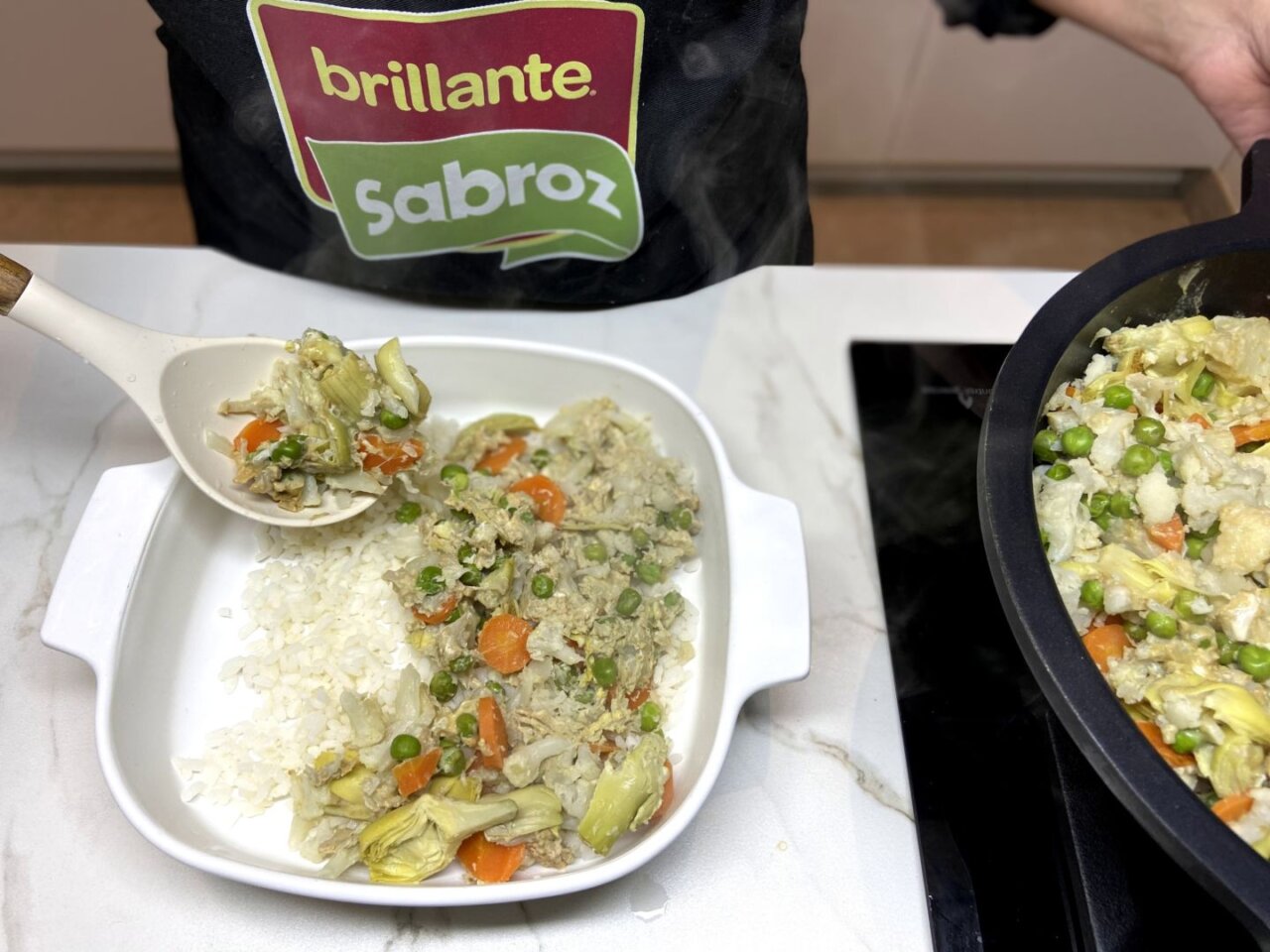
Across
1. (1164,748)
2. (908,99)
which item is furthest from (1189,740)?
(908,99)

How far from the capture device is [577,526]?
1.67 m

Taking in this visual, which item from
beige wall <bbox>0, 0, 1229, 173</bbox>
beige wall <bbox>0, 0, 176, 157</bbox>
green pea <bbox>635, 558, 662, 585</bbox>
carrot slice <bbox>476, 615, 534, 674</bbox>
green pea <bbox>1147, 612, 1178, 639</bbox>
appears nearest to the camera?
green pea <bbox>1147, 612, 1178, 639</bbox>

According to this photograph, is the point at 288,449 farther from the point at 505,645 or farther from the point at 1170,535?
the point at 1170,535

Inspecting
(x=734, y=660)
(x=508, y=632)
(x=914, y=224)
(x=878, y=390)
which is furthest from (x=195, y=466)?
(x=914, y=224)

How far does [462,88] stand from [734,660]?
1.02m

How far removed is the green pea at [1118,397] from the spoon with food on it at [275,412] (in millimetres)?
1080

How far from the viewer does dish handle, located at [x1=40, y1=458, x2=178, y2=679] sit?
4.56ft

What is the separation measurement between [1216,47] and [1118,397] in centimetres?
84

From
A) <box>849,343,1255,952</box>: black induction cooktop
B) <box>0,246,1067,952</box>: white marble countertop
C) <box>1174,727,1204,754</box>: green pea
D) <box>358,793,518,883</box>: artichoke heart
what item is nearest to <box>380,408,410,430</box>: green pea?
<box>0,246,1067,952</box>: white marble countertop

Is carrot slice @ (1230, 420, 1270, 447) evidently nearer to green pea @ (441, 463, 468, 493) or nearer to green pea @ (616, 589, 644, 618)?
green pea @ (616, 589, 644, 618)

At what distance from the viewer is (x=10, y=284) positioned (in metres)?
1.38

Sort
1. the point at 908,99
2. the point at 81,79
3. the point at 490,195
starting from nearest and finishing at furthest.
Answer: the point at 490,195 < the point at 81,79 < the point at 908,99

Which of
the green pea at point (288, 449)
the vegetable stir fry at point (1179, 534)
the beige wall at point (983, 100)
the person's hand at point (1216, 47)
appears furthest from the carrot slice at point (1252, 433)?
the beige wall at point (983, 100)

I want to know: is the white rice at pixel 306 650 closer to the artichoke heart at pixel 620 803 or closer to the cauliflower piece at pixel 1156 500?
the artichoke heart at pixel 620 803
